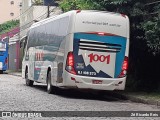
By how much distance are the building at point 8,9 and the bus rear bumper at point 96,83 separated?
3736 inches

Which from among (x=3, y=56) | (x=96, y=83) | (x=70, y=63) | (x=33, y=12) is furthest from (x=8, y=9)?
(x=96, y=83)

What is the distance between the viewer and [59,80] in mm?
17109

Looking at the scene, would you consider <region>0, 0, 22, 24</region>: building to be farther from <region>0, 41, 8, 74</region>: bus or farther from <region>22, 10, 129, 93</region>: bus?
<region>22, 10, 129, 93</region>: bus

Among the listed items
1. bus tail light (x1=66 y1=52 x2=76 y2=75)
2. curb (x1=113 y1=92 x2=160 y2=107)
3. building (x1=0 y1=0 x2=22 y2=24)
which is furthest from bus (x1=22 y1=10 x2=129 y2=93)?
building (x1=0 y1=0 x2=22 y2=24)

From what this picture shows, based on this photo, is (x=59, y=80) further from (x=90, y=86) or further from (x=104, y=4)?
(x=104, y=4)

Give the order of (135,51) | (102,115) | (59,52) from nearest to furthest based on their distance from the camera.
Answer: (102,115) < (59,52) < (135,51)

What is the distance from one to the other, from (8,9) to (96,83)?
Answer: 9642 cm

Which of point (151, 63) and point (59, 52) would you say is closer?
point (59, 52)

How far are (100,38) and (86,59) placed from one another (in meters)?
0.94

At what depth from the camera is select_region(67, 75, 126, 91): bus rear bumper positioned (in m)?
16.5

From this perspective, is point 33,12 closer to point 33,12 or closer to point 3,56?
point 33,12

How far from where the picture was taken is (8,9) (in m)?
110

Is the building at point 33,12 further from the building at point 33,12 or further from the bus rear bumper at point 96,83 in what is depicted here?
the bus rear bumper at point 96,83

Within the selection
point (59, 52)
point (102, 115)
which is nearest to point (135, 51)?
point (59, 52)
